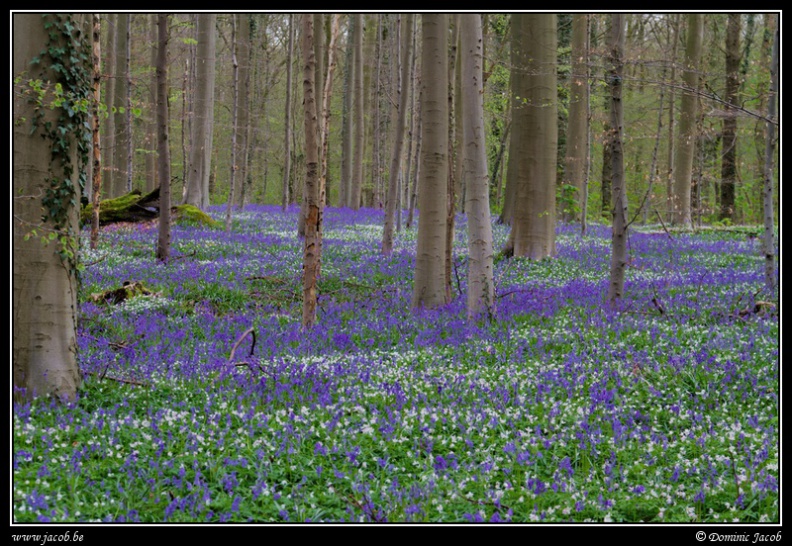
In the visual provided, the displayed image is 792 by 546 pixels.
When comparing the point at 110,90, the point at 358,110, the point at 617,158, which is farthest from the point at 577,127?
the point at 110,90

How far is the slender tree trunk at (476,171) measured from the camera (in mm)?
10078

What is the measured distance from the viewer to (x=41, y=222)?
5.97m

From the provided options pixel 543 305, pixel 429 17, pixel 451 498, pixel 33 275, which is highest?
pixel 429 17

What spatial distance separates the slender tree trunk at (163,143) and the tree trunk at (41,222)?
944 cm

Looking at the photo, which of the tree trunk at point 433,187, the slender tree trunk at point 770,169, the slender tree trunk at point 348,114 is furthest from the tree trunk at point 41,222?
the slender tree trunk at point 348,114

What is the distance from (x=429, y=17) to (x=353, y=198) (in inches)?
989

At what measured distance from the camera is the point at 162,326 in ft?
33.4

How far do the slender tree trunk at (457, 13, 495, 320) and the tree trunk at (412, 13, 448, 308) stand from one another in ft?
4.84

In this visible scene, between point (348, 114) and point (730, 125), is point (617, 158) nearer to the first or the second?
point (730, 125)

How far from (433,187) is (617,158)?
11.0 feet

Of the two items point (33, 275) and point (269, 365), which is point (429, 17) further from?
point (33, 275)

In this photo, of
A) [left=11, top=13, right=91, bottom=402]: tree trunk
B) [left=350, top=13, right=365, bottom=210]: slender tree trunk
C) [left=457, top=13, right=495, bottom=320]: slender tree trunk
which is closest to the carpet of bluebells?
[left=11, top=13, right=91, bottom=402]: tree trunk

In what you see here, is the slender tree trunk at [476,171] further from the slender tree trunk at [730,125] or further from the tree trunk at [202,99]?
the slender tree trunk at [730,125]

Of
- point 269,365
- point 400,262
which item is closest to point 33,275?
point 269,365
